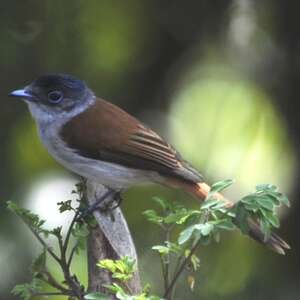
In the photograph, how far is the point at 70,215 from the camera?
4305 millimetres

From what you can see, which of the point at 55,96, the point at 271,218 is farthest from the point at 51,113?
the point at 271,218

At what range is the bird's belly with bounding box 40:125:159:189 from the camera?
3463mm

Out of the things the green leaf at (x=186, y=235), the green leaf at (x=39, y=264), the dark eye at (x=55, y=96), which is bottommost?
the green leaf at (x=39, y=264)

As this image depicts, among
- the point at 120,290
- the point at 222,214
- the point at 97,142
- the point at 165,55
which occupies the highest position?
the point at 165,55

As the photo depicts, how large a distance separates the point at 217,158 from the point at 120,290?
2380 millimetres

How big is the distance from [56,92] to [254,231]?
45.6 inches

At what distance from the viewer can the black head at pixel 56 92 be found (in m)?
3.63

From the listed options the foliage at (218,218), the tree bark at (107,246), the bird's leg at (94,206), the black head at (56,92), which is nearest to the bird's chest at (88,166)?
the black head at (56,92)

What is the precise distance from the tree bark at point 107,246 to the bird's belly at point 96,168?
0.62 metres

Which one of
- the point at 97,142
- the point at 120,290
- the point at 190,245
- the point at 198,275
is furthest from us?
the point at 198,275

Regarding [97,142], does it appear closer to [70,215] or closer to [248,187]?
[70,215]

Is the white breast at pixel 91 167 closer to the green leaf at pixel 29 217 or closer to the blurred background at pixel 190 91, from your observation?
the blurred background at pixel 190 91

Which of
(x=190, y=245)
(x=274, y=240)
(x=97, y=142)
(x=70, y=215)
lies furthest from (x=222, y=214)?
(x=70, y=215)

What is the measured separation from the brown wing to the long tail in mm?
70
